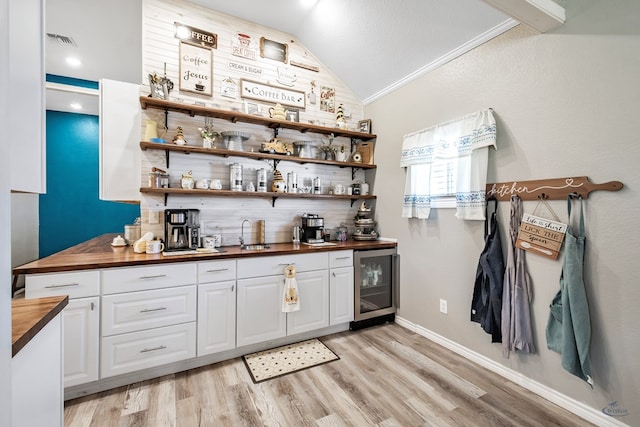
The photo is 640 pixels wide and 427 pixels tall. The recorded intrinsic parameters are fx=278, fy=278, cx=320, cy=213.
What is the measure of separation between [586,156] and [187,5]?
143 inches

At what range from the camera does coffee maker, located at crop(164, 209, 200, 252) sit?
2.46 m

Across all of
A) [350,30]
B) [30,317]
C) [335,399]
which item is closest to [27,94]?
[30,317]

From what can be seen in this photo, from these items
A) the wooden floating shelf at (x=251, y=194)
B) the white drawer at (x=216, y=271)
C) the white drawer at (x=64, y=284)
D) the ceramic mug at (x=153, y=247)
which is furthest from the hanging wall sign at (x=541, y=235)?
the white drawer at (x=64, y=284)

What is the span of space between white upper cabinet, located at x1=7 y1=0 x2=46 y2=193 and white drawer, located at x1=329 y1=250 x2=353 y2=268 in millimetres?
2277

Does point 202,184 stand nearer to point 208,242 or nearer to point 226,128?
point 208,242

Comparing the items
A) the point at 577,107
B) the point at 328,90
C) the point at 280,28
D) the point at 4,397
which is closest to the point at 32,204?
the point at 280,28

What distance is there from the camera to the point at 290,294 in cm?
258

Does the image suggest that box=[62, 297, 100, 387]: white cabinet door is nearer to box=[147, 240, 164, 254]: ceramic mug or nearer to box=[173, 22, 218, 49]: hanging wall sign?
box=[147, 240, 164, 254]: ceramic mug

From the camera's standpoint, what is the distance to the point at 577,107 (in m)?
1.81

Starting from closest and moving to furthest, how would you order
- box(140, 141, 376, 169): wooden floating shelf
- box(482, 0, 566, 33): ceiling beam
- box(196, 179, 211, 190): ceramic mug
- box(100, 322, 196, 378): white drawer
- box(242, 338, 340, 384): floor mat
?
box(482, 0, 566, 33): ceiling beam → box(100, 322, 196, 378): white drawer → box(242, 338, 340, 384): floor mat → box(140, 141, 376, 169): wooden floating shelf → box(196, 179, 211, 190): ceramic mug

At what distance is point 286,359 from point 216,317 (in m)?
0.71

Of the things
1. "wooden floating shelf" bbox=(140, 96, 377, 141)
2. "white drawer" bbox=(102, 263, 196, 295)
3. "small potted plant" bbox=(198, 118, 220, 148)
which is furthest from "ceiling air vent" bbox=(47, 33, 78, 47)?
"white drawer" bbox=(102, 263, 196, 295)

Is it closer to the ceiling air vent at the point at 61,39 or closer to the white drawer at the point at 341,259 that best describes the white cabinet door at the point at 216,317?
the white drawer at the point at 341,259

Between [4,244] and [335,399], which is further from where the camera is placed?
[335,399]
